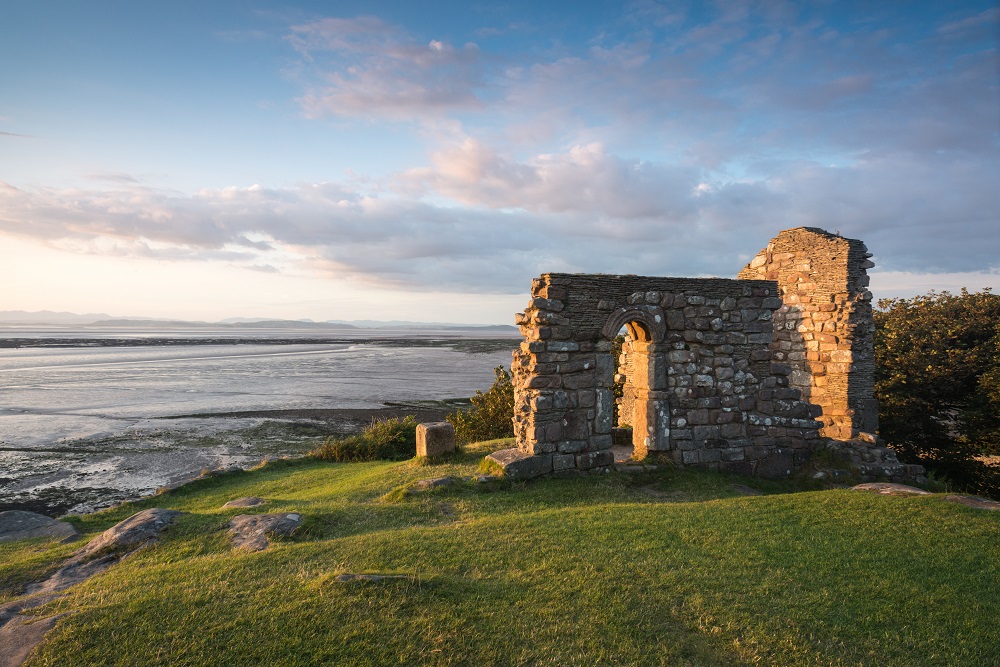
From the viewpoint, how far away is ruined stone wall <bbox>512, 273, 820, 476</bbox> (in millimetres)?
11398

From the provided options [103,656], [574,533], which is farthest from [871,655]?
[103,656]

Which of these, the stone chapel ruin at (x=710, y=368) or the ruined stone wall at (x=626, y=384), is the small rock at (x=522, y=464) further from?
the ruined stone wall at (x=626, y=384)

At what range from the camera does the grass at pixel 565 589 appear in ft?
15.8

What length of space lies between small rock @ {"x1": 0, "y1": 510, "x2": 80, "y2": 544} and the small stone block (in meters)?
6.79

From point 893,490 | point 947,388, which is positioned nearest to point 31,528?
point 893,490

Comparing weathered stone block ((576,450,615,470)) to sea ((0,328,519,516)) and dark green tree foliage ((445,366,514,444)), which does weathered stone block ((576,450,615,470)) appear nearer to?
dark green tree foliage ((445,366,514,444))

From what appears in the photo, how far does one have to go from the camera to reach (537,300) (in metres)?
11.3

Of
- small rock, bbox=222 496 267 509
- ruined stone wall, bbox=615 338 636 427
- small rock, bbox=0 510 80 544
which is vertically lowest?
small rock, bbox=0 510 80 544

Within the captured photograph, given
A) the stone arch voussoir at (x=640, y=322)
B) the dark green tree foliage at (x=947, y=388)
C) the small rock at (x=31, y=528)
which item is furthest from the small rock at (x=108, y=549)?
the dark green tree foliage at (x=947, y=388)

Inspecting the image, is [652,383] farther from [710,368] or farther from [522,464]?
[522,464]

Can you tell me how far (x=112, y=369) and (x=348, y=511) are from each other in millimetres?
46759

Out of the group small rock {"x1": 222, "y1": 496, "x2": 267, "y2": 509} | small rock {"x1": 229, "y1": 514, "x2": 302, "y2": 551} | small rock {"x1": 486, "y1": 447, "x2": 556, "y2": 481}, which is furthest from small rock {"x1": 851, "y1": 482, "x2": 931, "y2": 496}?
small rock {"x1": 222, "y1": 496, "x2": 267, "y2": 509}

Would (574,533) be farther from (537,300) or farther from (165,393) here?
(165,393)

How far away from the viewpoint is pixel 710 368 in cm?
1266
